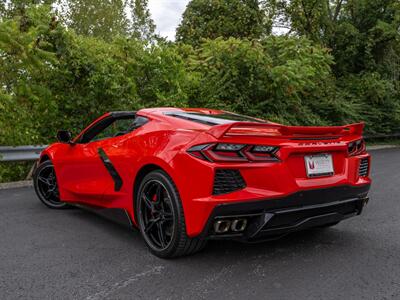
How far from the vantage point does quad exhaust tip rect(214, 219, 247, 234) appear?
3123 millimetres

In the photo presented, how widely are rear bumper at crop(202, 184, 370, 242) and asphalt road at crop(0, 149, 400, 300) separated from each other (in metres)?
0.30

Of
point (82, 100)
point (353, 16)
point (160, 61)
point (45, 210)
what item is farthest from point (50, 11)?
point (353, 16)

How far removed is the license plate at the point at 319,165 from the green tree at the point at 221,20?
2170 cm

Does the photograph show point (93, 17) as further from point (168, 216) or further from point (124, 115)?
point (168, 216)

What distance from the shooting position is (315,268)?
328cm

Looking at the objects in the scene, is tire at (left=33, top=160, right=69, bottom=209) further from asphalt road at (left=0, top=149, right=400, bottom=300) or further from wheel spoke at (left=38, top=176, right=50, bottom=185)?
asphalt road at (left=0, top=149, right=400, bottom=300)

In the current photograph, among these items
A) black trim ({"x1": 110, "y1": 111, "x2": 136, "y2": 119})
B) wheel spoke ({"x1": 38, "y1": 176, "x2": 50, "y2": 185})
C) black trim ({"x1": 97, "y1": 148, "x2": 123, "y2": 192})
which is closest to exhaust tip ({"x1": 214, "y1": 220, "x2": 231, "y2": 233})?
black trim ({"x1": 97, "y1": 148, "x2": 123, "y2": 192})

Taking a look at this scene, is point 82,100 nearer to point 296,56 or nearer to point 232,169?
point 232,169

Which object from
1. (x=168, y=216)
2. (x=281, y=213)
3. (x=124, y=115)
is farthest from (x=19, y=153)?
(x=281, y=213)

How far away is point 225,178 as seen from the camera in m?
3.12

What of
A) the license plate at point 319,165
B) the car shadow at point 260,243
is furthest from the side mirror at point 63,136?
the license plate at point 319,165

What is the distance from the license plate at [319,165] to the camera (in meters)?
3.36

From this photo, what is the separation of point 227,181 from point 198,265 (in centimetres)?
75

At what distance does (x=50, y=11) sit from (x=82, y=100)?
6.18ft
